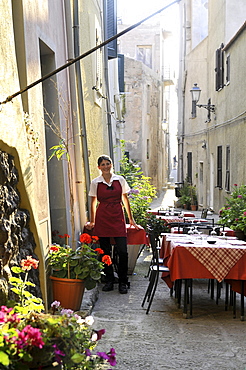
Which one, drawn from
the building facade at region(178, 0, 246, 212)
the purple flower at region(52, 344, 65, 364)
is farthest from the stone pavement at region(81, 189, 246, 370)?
the building facade at region(178, 0, 246, 212)

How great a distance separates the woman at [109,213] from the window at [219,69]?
13.6 metres

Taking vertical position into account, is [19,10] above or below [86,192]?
above

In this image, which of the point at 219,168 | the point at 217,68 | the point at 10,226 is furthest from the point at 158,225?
the point at 217,68

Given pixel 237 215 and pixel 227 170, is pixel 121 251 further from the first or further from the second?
pixel 227 170

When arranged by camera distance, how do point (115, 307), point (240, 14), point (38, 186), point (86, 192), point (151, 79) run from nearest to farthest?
point (38, 186)
point (115, 307)
point (86, 192)
point (240, 14)
point (151, 79)

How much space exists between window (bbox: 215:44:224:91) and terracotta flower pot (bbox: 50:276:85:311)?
1586cm

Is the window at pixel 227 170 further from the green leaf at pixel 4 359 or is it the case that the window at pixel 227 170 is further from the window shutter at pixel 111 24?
the green leaf at pixel 4 359

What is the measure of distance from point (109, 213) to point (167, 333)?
2350 mm

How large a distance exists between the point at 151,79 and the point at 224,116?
52.3ft

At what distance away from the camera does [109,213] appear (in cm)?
827

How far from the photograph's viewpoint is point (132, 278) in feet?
31.1

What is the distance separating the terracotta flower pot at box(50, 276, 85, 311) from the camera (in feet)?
20.4

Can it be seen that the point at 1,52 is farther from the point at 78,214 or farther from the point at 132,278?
the point at 132,278

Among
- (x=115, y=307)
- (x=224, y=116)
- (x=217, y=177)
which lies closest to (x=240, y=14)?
(x=224, y=116)
